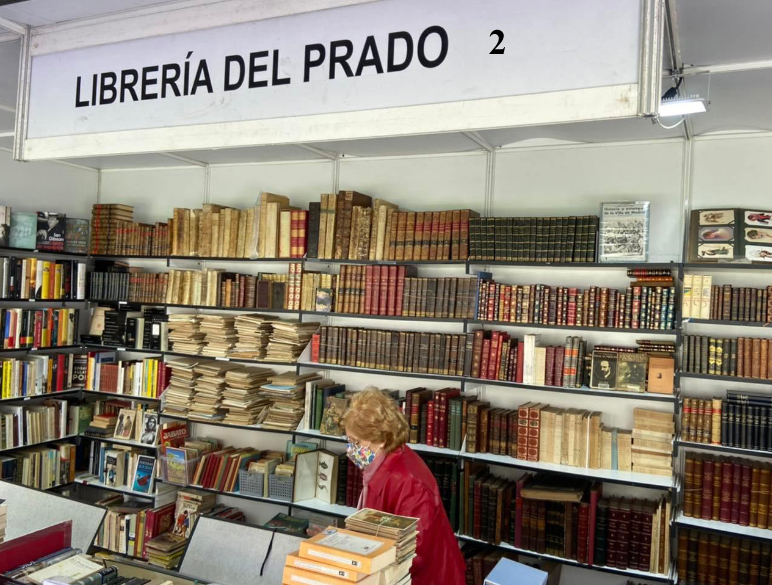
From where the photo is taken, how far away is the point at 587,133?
399cm

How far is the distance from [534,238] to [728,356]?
130cm

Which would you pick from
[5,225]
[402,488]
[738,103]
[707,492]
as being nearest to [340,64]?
[402,488]

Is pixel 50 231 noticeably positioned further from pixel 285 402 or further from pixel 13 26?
pixel 13 26

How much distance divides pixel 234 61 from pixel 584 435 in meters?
3.34

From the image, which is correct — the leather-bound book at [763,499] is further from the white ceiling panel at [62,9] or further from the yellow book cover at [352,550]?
the white ceiling panel at [62,9]

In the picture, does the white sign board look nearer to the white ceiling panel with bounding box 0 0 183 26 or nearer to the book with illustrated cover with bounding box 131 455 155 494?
the white ceiling panel with bounding box 0 0 183 26

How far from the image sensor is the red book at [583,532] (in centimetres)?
387

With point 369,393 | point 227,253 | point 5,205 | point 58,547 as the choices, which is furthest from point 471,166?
point 5,205

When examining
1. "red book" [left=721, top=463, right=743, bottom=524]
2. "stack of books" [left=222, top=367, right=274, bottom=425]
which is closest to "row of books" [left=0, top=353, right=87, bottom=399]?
"stack of books" [left=222, top=367, right=274, bottom=425]

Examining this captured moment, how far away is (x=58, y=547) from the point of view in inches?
88.7

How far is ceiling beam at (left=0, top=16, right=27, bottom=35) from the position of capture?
5.00 ft

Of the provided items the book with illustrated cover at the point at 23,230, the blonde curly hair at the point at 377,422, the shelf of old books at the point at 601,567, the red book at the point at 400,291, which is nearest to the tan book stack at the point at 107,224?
the book with illustrated cover at the point at 23,230

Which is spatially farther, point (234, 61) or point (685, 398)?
point (685, 398)

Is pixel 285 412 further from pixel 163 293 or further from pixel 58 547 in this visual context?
pixel 58 547
